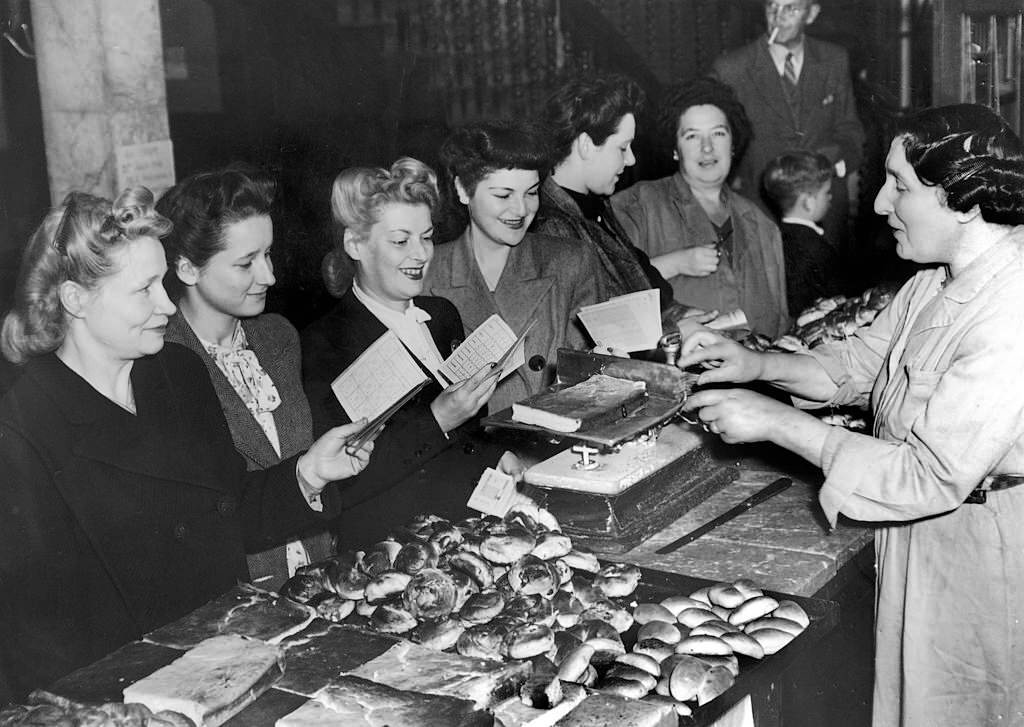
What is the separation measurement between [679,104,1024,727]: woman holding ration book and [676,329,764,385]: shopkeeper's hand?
1.33 ft

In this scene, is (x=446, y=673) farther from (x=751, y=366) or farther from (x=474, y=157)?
(x=474, y=157)

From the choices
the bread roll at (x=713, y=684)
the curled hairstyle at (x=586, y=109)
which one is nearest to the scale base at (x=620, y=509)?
the bread roll at (x=713, y=684)

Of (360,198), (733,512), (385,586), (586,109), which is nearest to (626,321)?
(586,109)

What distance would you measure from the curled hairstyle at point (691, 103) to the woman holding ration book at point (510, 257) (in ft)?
3.12

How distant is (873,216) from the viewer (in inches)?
233

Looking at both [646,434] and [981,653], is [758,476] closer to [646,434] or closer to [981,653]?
[646,434]

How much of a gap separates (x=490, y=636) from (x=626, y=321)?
2.10m

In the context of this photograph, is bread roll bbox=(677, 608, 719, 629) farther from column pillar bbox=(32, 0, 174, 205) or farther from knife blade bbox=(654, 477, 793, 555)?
column pillar bbox=(32, 0, 174, 205)

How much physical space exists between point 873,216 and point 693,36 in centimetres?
138

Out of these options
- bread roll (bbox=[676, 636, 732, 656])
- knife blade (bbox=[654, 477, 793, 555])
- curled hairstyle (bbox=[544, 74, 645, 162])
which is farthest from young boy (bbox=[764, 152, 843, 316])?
bread roll (bbox=[676, 636, 732, 656])

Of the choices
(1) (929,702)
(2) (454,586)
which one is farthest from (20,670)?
(1) (929,702)

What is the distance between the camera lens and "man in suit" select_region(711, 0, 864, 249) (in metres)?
A: 5.64

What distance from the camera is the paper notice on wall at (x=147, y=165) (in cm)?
291

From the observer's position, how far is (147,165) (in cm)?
297
